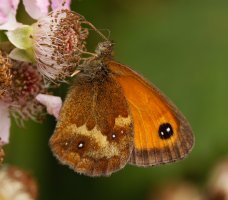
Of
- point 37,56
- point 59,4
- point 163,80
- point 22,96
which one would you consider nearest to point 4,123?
point 22,96

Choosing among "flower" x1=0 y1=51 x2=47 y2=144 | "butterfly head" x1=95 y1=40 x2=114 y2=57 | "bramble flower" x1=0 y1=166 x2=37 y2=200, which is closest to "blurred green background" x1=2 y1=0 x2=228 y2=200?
"bramble flower" x1=0 y1=166 x2=37 y2=200

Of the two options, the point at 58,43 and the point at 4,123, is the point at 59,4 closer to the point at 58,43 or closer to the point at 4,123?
the point at 58,43

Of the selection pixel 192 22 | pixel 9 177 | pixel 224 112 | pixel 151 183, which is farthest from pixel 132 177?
pixel 9 177

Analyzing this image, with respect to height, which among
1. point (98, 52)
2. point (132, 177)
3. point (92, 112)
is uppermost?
point (98, 52)

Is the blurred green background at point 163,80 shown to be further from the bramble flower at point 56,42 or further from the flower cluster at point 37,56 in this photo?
the bramble flower at point 56,42

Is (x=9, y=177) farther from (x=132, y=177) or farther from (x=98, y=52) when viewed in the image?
(x=132, y=177)

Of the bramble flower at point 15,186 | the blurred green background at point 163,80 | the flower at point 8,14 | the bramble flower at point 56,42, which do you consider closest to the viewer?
the flower at point 8,14

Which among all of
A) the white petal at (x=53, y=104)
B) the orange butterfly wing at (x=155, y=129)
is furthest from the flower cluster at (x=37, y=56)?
the orange butterfly wing at (x=155, y=129)
